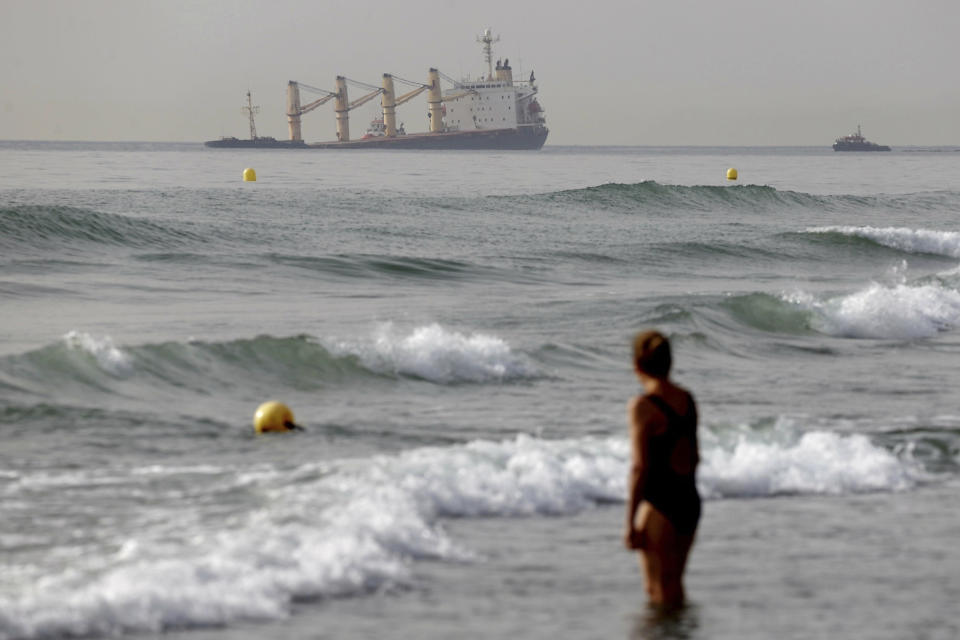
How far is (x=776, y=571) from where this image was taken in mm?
7254

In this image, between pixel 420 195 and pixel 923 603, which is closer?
pixel 923 603

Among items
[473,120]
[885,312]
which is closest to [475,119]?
[473,120]

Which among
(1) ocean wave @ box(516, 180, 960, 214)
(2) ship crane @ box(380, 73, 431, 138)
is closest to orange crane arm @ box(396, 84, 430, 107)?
(2) ship crane @ box(380, 73, 431, 138)

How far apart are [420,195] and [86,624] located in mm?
40587

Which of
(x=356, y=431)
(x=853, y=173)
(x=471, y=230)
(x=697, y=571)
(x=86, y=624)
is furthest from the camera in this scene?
(x=853, y=173)

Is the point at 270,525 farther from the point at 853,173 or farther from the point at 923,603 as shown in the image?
the point at 853,173

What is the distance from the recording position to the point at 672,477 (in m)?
6.09

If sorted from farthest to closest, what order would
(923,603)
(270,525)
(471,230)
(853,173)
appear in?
(853,173), (471,230), (270,525), (923,603)

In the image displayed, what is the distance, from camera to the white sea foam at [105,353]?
13070 mm

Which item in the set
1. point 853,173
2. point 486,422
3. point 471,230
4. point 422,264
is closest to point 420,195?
point 471,230

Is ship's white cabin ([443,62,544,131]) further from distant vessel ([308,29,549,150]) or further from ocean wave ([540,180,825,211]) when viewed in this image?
ocean wave ([540,180,825,211])

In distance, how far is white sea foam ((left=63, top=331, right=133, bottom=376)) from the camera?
13.1 meters

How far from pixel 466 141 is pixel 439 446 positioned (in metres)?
144

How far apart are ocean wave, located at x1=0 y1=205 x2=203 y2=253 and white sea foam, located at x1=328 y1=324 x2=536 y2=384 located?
13640 mm
